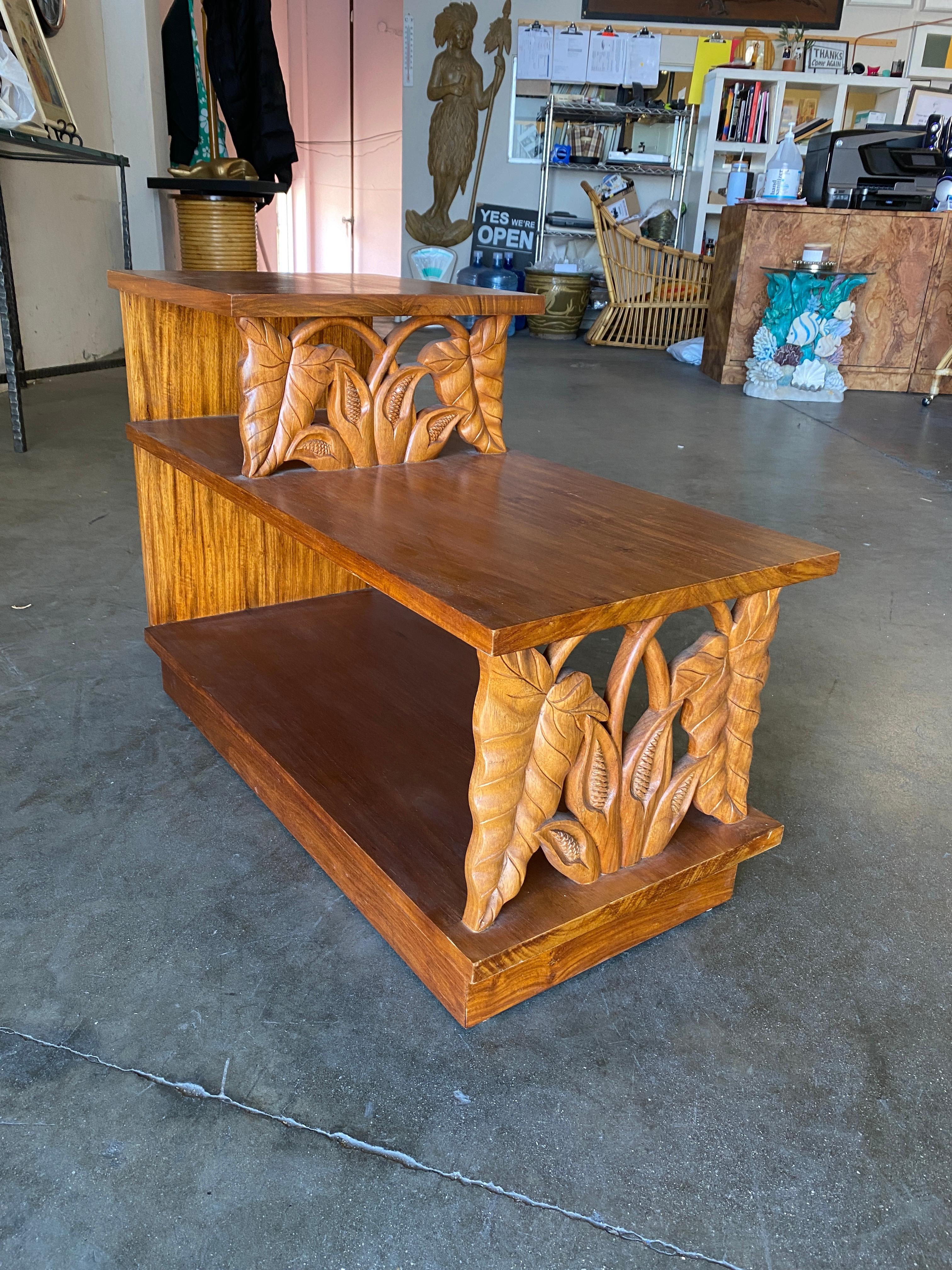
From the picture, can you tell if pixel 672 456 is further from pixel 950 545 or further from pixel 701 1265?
pixel 701 1265

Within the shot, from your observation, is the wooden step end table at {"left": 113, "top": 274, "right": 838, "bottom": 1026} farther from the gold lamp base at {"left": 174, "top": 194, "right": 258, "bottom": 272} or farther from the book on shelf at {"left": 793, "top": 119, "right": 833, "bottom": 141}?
the book on shelf at {"left": 793, "top": 119, "right": 833, "bottom": 141}

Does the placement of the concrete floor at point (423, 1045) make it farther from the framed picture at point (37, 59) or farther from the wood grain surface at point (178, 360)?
the framed picture at point (37, 59)

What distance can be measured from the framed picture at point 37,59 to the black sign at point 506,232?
11.9 ft

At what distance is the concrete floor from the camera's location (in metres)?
0.66

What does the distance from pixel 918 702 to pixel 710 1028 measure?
89cm

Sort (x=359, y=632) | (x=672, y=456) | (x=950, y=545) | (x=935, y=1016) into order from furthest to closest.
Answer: (x=672, y=456), (x=950, y=545), (x=359, y=632), (x=935, y=1016)

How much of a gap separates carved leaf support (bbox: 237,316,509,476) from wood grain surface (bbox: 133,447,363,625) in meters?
0.24

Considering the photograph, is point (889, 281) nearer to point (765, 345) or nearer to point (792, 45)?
point (765, 345)

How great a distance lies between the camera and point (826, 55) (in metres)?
6.18

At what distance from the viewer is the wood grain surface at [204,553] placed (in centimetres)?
136

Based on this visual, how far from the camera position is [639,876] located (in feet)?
2.95

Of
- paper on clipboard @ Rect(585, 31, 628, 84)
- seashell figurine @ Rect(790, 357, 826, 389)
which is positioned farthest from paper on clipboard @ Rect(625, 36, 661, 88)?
seashell figurine @ Rect(790, 357, 826, 389)

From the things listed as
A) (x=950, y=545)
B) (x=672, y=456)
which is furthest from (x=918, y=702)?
(x=672, y=456)

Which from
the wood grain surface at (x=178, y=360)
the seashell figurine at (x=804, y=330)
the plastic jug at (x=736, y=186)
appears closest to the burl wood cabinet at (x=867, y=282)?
the seashell figurine at (x=804, y=330)
